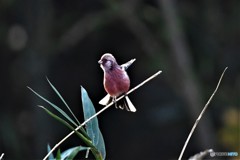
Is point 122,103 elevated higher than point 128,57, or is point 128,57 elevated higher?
point 122,103

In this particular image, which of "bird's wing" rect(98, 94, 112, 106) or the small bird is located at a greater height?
the small bird

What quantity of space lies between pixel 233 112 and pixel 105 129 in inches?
73.5

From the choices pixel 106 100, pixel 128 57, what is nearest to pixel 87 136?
pixel 106 100

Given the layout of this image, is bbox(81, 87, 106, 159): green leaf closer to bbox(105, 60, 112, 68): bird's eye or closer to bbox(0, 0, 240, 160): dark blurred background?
bbox(105, 60, 112, 68): bird's eye

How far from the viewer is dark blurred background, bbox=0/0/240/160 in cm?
595

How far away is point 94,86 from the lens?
6.76 meters

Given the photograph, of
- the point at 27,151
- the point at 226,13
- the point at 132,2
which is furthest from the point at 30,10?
the point at 226,13

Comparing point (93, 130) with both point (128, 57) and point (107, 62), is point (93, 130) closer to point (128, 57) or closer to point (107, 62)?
point (107, 62)

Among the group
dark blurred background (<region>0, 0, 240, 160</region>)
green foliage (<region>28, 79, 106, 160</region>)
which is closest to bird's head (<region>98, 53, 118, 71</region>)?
green foliage (<region>28, 79, 106, 160</region>)

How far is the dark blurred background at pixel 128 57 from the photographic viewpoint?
5.95 meters

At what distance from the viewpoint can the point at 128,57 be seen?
21.9 ft

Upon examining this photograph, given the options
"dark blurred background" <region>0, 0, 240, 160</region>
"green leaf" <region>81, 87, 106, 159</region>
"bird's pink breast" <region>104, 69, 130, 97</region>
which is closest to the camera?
"bird's pink breast" <region>104, 69, 130, 97</region>

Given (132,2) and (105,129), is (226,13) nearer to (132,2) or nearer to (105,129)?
(132,2)

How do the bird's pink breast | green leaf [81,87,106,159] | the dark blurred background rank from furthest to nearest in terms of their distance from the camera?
the dark blurred background, green leaf [81,87,106,159], the bird's pink breast
